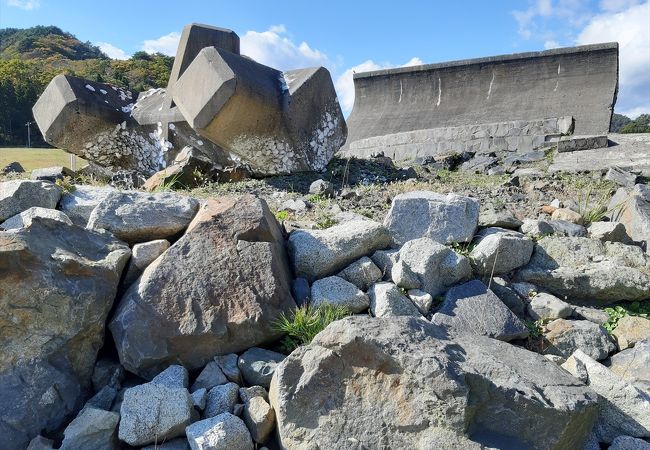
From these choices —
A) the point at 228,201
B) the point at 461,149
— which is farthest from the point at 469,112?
the point at 228,201

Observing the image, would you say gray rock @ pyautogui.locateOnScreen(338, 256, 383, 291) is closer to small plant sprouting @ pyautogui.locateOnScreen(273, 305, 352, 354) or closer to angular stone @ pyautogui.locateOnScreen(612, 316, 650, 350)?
small plant sprouting @ pyautogui.locateOnScreen(273, 305, 352, 354)

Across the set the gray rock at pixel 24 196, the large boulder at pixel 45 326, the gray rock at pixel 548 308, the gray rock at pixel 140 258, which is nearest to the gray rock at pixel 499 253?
the gray rock at pixel 548 308

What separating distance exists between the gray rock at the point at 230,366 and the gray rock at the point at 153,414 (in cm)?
21

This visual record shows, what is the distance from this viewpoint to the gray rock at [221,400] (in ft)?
6.22

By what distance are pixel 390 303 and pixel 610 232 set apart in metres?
1.50

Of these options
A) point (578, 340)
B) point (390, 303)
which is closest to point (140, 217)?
point (390, 303)

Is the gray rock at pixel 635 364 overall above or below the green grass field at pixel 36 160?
below

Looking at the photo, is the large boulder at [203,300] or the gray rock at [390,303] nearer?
Answer: the large boulder at [203,300]

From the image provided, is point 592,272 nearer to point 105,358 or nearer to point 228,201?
point 228,201

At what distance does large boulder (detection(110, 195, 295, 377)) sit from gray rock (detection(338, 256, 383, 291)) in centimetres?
31

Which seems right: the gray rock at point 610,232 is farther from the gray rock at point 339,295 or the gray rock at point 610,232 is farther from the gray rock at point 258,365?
the gray rock at point 258,365

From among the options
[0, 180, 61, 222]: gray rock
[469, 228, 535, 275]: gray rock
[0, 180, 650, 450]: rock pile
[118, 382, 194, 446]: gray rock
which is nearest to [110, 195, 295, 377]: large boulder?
[0, 180, 650, 450]: rock pile

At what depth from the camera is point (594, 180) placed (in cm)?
492

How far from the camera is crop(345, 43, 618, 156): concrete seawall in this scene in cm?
988
